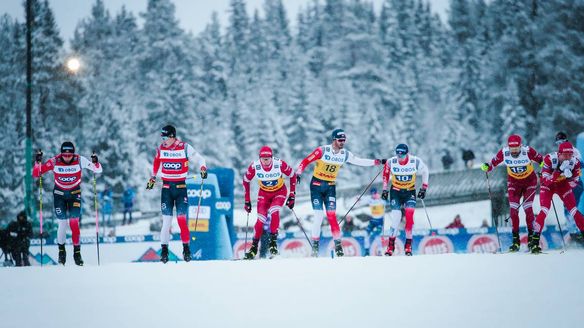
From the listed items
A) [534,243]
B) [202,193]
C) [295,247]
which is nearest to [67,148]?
[202,193]

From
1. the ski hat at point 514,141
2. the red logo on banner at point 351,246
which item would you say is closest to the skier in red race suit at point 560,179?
the ski hat at point 514,141

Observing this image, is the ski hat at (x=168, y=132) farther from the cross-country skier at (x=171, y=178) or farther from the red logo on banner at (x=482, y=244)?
the red logo on banner at (x=482, y=244)

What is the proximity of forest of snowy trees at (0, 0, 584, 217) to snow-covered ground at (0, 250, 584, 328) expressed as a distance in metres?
31.8

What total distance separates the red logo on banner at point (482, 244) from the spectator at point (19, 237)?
45.3ft

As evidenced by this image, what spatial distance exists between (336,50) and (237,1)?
39.4ft

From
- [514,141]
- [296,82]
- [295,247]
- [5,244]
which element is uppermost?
[296,82]

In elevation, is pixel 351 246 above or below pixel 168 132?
below

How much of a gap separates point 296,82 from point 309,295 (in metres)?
44.0

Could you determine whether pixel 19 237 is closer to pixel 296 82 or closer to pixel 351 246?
pixel 351 246

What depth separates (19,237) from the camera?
1705cm

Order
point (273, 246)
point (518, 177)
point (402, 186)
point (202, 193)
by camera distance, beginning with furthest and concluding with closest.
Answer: point (202, 193), point (402, 186), point (518, 177), point (273, 246)

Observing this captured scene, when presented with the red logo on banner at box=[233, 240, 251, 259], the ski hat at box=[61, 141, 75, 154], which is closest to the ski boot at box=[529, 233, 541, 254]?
the ski hat at box=[61, 141, 75, 154]

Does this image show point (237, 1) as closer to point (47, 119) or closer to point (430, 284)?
point (47, 119)

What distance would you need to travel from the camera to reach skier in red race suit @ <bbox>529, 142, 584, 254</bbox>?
10.9m
